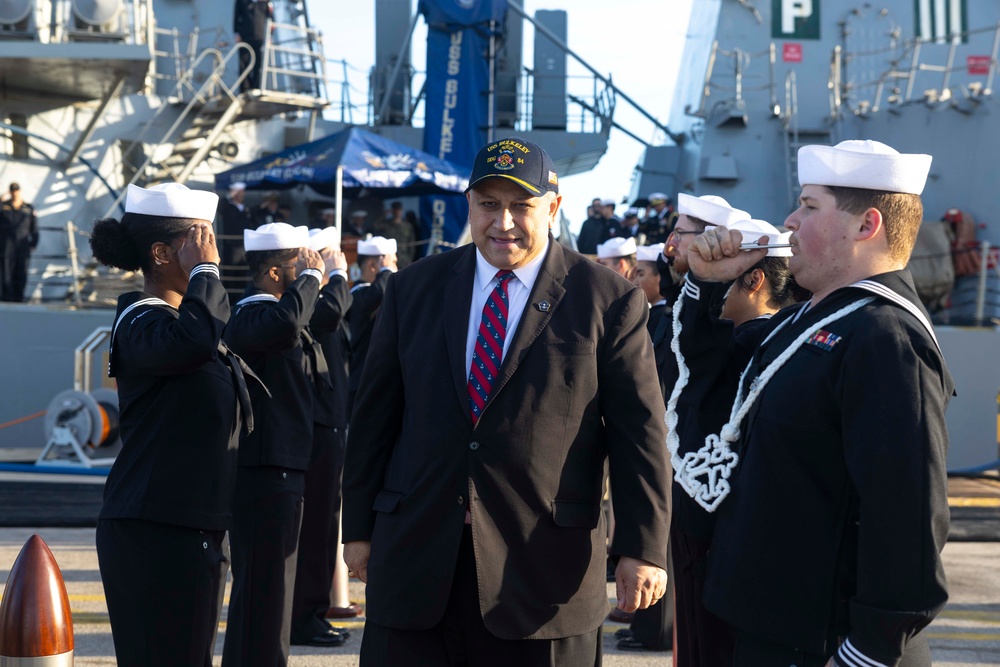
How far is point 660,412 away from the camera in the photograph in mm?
3113

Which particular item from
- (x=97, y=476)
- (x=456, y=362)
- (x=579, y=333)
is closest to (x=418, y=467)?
(x=456, y=362)

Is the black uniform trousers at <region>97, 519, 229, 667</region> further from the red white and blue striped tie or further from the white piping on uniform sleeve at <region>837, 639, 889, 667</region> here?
the white piping on uniform sleeve at <region>837, 639, 889, 667</region>

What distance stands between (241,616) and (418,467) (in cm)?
211

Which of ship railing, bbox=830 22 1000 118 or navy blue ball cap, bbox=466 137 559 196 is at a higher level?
ship railing, bbox=830 22 1000 118

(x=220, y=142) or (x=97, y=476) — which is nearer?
(x=97, y=476)

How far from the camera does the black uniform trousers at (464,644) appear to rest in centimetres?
294

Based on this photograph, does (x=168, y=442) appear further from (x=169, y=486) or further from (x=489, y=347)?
(x=489, y=347)

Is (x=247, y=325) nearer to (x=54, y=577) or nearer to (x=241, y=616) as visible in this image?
(x=241, y=616)

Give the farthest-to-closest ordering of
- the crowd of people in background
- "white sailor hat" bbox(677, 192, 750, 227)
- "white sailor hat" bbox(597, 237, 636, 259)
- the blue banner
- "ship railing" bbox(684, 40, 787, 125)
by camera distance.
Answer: "ship railing" bbox(684, 40, 787, 125), the blue banner, "white sailor hat" bbox(597, 237, 636, 259), "white sailor hat" bbox(677, 192, 750, 227), the crowd of people in background

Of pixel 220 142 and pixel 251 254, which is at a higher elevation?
pixel 220 142

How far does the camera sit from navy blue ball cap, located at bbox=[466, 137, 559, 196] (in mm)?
3023

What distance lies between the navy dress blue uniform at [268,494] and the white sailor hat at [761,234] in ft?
6.79

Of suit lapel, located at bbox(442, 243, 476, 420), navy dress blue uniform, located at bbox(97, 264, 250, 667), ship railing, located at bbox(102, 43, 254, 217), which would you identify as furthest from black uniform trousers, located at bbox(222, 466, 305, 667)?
ship railing, located at bbox(102, 43, 254, 217)

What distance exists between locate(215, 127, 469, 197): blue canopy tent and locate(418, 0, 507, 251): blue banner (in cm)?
197
